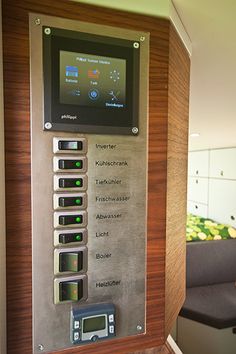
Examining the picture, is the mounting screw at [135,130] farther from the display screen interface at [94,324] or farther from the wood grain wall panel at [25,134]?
the display screen interface at [94,324]

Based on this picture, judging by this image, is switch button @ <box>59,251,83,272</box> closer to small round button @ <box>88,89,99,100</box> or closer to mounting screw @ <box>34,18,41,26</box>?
small round button @ <box>88,89,99,100</box>

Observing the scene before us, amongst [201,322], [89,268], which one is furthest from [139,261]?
[201,322]

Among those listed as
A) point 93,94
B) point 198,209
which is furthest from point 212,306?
point 93,94

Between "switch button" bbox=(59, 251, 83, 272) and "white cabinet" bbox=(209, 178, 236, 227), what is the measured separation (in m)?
3.10

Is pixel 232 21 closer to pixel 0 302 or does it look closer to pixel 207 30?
pixel 207 30

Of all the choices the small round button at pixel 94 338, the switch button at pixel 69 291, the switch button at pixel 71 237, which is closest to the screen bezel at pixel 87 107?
the switch button at pixel 71 237

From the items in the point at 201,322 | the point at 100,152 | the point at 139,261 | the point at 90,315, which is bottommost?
the point at 201,322

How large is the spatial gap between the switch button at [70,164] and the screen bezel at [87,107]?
0.07 meters

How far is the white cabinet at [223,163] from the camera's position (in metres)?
3.24

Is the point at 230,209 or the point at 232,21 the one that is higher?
the point at 232,21

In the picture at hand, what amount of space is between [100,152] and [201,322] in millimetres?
2262

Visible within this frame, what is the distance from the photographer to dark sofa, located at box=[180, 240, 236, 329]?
7.29ft

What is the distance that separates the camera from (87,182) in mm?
553

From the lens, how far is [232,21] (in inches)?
24.9
